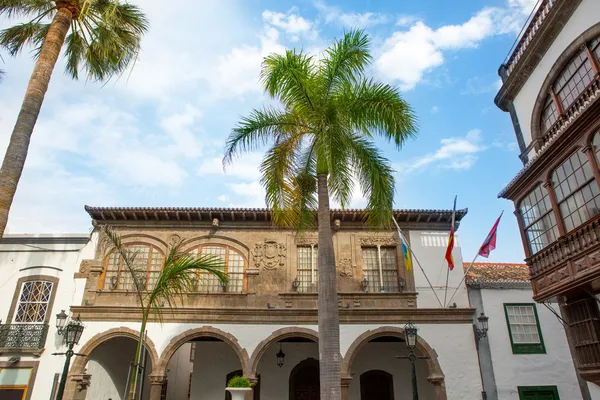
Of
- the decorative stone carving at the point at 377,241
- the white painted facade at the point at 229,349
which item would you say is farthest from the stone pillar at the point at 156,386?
the decorative stone carving at the point at 377,241

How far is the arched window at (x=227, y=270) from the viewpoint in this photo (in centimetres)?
1717

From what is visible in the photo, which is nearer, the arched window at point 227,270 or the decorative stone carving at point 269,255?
the arched window at point 227,270

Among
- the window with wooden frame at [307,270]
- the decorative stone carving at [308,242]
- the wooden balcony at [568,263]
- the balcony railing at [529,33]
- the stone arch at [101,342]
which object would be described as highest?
the balcony railing at [529,33]

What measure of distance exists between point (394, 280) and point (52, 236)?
1318cm

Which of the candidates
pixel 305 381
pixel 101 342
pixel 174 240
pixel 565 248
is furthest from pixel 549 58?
pixel 101 342

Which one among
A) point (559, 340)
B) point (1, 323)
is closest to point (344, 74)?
point (559, 340)

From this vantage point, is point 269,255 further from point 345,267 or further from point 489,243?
point 489,243

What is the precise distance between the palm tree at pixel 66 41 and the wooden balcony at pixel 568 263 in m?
11.8

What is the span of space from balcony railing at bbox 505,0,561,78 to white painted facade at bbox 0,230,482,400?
6766 mm

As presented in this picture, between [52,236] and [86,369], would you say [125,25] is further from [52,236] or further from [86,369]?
[86,369]

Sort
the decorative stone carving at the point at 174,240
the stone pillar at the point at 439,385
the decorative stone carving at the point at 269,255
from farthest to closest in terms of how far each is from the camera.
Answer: the decorative stone carving at the point at 174,240, the decorative stone carving at the point at 269,255, the stone pillar at the point at 439,385

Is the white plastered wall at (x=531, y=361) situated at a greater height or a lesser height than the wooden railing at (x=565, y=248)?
lesser

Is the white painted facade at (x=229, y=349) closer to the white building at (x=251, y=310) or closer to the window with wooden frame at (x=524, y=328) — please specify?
the white building at (x=251, y=310)

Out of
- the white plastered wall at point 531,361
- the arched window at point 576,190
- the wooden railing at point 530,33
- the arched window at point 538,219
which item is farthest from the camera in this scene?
the white plastered wall at point 531,361
